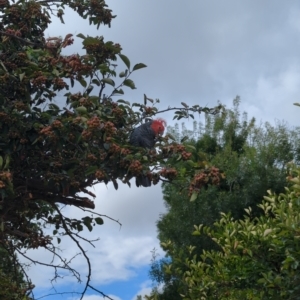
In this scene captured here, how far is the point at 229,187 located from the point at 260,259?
6.38 metres

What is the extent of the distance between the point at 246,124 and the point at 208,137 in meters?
0.74

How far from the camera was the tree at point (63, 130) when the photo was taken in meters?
3.42

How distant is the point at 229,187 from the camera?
9.88 m

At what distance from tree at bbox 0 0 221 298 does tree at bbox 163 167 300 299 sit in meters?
0.57

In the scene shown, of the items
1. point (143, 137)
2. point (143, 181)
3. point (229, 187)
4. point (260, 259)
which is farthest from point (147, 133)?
point (229, 187)

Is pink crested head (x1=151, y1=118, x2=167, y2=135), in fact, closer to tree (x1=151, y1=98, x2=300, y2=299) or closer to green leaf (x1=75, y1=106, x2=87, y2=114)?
green leaf (x1=75, y1=106, x2=87, y2=114)

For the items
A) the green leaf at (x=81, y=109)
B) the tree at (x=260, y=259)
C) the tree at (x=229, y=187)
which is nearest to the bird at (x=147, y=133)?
the green leaf at (x=81, y=109)

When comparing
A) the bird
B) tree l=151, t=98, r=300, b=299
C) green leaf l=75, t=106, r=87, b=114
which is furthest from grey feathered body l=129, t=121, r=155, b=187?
tree l=151, t=98, r=300, b=299

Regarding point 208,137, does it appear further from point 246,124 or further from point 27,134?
point 27,134

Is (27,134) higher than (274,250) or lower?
higher

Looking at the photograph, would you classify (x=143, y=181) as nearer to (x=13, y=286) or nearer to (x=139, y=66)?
(x=139, y=66)

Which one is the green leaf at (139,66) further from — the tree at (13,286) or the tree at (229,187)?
the tree at (229,187)

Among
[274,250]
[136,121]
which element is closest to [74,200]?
[136,121]

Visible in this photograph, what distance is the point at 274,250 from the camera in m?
3.46
